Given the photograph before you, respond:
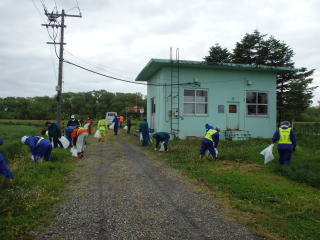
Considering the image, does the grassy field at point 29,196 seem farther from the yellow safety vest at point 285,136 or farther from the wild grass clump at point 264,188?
the yellow safety vest at point 285,136

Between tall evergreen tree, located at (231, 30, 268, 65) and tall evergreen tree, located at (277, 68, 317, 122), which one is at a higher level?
tall evergreen tree, located at (231, 30, 268, 65)

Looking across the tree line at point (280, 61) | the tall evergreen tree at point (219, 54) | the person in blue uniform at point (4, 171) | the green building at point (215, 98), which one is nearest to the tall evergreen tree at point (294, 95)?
the tree line at point (280, 61)


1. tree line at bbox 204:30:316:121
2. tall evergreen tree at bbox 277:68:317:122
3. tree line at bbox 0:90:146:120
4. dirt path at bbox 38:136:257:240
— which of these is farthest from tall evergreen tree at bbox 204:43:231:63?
tree line at bbox 0:90:146:120

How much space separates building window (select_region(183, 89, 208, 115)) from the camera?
53.1 feet

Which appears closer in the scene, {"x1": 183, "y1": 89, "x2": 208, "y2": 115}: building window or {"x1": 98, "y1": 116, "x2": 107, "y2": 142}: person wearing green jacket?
{"x1": 98, "y1": 116, "x2": 107, "y2": 142}: person wearing green jacket

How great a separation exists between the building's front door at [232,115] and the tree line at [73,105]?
65.8 metres

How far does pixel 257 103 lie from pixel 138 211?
46.1 ft

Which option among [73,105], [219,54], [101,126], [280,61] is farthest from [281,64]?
[73,105]

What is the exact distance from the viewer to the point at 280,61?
28.5 metres

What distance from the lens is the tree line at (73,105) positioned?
269 ft

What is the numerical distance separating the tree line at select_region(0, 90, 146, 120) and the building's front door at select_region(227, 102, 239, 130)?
65.8 m

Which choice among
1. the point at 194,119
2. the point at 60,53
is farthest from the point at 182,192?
the point at 60,53

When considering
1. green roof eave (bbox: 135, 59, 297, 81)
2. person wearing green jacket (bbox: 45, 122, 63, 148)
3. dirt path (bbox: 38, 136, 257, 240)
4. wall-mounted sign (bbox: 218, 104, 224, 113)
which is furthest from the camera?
wall-mounted sign (bbox: 218, 104, 224, 113)

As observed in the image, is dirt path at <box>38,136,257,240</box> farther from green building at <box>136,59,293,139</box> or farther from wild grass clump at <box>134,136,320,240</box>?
green building at <box>136,59,293,139</box>
